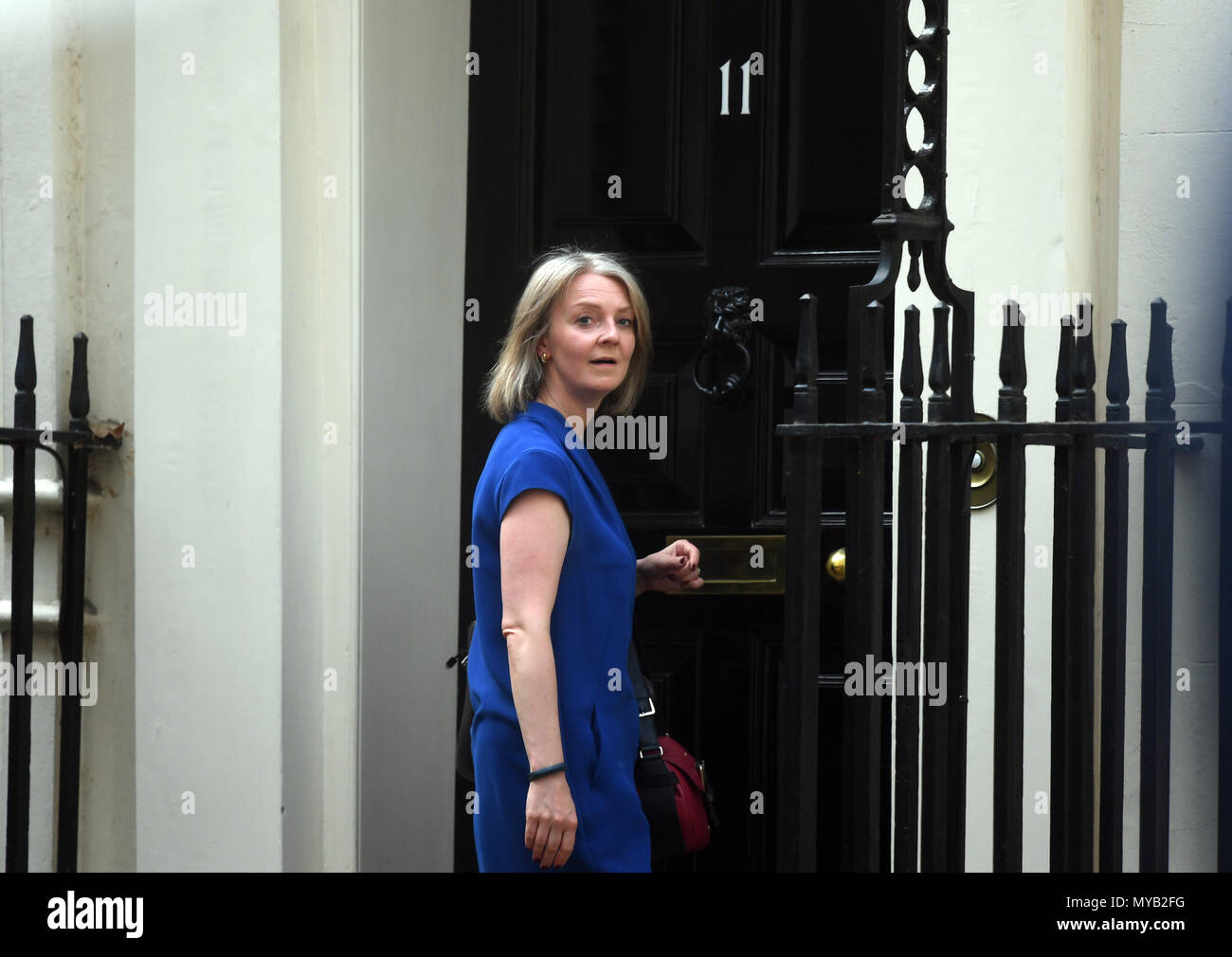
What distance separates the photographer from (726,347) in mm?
3721

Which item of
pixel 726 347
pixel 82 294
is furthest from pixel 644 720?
pixel 82 294

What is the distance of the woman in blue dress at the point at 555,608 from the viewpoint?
2.45 metres

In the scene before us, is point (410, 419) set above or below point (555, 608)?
above

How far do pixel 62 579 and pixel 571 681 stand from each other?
1.59 metres

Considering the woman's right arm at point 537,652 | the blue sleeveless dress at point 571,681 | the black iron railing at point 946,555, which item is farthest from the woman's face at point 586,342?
the black iron railing at point 946,555

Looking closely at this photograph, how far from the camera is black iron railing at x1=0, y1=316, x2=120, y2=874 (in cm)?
318

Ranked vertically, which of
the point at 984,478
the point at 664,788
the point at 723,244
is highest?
the point at 723,244

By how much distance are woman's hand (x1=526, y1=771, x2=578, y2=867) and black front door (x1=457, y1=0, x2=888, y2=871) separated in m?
1.26

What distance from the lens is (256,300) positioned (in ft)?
11.4

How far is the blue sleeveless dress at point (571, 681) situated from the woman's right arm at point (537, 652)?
52 mm

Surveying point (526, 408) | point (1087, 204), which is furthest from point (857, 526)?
point (1087, 204)

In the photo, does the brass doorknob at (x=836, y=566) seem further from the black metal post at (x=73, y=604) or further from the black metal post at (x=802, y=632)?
the black metal post at (x=73, y=604)

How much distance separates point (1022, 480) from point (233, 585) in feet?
6.54

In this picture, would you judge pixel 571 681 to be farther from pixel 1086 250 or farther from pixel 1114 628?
pixel 1086 250
